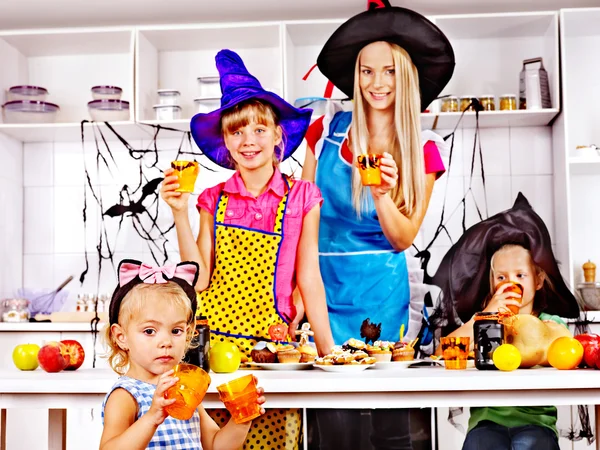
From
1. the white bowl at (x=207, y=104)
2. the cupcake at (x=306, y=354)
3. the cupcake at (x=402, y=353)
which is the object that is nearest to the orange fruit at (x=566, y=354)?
the cupcake at (x=402, y=353)

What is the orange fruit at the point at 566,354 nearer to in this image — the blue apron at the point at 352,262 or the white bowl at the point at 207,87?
the blue apron at the point at 352,262

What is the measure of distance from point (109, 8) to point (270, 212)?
61.4 inches

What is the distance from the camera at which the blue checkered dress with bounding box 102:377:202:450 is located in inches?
53.0

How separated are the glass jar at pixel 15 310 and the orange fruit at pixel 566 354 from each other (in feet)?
8.05

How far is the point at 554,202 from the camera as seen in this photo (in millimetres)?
3400

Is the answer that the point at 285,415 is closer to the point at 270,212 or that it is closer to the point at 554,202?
the point at 270,212

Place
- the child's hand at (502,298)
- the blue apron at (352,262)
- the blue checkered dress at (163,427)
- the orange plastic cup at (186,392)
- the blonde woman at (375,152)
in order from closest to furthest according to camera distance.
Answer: the orange plastic cup at (186,392), the blue checkered dress at (163,427), the child's hand at (502,298), the blonde woman at (375,152), the blue apron at (352,262)

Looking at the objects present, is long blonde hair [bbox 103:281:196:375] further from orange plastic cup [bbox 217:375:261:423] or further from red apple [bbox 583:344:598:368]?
red apple [bbox 583:344:598:368]

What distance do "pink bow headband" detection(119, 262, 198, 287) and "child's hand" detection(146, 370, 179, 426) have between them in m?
0.29

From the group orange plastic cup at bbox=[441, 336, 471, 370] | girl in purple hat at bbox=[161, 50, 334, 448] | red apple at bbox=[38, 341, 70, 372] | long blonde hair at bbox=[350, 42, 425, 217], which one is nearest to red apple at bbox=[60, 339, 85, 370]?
red apple at bbox=[38, 341, 70, 372]

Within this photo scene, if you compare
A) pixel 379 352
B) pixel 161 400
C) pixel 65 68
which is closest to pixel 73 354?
pixel 161 400

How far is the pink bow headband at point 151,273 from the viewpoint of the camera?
1.47 metres

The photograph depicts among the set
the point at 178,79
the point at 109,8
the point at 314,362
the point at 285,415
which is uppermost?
the point at 109,8

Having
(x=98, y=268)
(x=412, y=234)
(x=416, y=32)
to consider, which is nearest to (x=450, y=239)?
(x=412, y=234)
